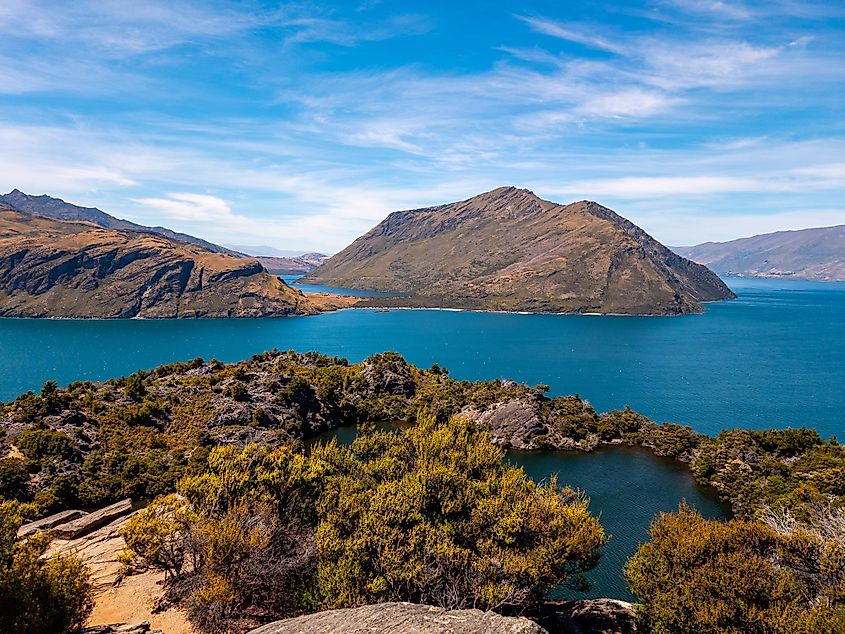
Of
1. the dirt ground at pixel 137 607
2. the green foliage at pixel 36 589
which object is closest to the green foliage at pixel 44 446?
the dirt ground at pixel 137 607

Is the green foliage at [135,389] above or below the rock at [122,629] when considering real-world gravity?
above

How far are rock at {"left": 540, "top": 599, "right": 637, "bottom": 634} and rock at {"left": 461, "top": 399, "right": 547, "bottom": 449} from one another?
58.6 metres

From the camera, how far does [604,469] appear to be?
8825 cm

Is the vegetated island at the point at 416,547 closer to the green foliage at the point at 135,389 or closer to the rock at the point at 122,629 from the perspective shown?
the rock at the point at 122,629

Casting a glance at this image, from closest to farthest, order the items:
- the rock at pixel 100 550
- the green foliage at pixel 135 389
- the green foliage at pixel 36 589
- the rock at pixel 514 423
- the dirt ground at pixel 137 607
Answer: the green foliage at pixel 36 589, the dirt ground at pixel 137 607, the rock at pixel 100 550, the green foliage at pixel 135 389, the rock at pixel 514 423

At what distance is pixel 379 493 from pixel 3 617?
21189mm

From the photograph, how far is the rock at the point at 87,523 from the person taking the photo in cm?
4991

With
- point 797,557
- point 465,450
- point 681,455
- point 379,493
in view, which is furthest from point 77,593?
point 681,455

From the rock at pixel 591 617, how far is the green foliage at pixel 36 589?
3149 cm

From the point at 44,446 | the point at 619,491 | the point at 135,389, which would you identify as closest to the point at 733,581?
the point at 619,491

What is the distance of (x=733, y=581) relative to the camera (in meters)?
28.9

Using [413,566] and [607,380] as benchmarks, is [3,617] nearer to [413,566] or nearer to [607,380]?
[413,566]

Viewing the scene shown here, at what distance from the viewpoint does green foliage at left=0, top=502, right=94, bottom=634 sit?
2348cm

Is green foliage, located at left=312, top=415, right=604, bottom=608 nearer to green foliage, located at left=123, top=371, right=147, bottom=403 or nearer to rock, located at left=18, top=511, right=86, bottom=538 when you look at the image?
rock, located at left=18, top=511, right=86, bottom=538
